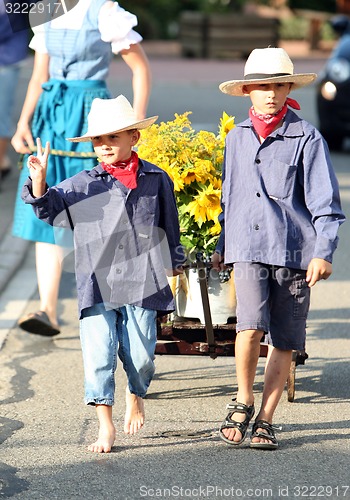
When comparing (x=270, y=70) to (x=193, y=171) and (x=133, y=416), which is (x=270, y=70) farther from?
(x=133, y=416)

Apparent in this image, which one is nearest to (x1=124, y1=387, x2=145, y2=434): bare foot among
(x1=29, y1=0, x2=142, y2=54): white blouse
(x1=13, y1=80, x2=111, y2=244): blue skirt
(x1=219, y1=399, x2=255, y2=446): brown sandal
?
(x1=219, y1=399, x2=255, y2=446): brown sandal

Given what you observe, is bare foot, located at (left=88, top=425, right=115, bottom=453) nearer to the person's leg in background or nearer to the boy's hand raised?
the boy's hand raised

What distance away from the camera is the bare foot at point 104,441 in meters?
5.05

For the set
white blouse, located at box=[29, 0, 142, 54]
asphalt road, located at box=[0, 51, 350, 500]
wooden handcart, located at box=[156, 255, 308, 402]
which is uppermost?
white blouse, located at box=[29, 0, 142, 54]

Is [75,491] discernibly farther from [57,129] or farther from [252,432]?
[57,129]

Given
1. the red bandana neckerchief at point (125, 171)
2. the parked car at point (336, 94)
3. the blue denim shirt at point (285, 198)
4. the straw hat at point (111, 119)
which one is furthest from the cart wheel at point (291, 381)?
the parked car at point (336, 94)

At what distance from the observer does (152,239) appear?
5125 millimetres

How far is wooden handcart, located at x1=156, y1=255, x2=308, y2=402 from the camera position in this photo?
224 inches

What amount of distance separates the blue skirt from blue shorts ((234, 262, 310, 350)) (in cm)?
190

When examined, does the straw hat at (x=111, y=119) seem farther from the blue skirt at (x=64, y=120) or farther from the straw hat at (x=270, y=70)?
the blue skirt at (x=64, y=120)

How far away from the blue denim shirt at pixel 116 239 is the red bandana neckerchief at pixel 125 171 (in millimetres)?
32

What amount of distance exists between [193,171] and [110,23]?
Answer: 3.91 ft

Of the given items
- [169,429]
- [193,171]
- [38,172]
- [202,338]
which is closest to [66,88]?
[193,171]
